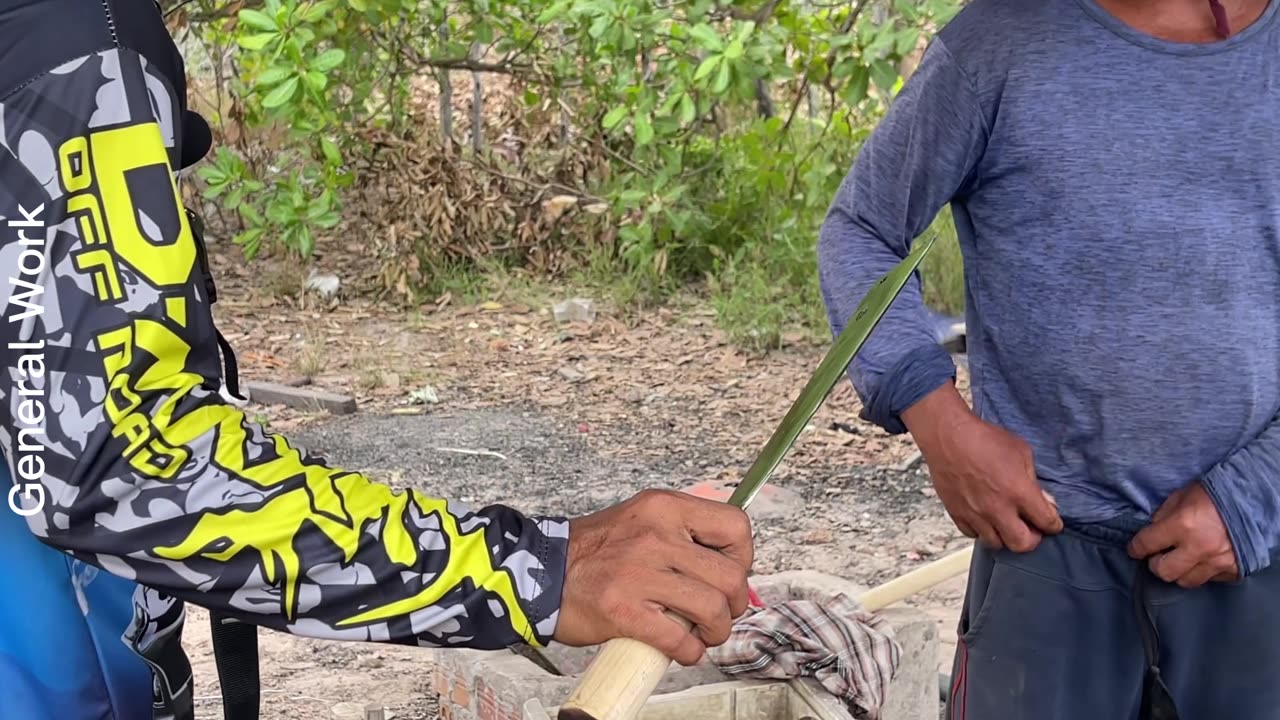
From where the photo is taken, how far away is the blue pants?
183cm

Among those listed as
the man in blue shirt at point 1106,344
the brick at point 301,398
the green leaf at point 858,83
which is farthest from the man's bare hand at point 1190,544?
the brick at point 301,398

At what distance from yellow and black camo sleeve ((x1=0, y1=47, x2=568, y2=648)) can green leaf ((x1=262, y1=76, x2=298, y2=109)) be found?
312cm

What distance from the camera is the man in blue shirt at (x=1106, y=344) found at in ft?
5.75

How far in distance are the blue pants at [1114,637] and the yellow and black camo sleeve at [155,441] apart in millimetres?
949

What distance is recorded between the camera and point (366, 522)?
115cm

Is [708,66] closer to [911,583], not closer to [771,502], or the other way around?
[771,502]

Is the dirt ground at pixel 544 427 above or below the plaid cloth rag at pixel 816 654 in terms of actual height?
below

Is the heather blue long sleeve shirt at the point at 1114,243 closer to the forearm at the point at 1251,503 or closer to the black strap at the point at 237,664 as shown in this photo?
the forearm at the point at 1251,503

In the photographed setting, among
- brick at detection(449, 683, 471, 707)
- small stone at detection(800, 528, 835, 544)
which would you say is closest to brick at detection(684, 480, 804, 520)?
small stone at detection(800, 528, 835, 544)

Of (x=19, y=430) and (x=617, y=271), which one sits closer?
(x=19, y=430)

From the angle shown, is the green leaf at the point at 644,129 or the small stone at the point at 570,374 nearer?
the green leaf at the point at 644,129

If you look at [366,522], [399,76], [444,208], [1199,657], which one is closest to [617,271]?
[444,208]

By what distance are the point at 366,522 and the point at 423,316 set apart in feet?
19.7

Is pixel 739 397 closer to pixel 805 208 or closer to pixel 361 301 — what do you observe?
pixel 805 208
